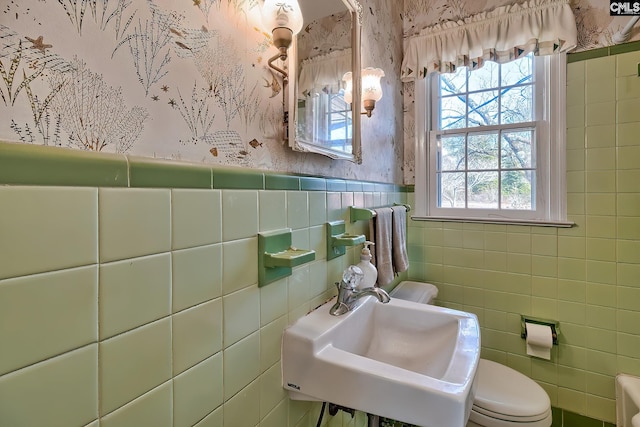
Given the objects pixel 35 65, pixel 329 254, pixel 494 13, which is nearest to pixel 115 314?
pixel 35 65

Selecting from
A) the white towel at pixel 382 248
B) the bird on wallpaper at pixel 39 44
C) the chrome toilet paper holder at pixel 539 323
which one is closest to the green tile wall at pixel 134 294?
the bird on wallpaper at pixel 39 44

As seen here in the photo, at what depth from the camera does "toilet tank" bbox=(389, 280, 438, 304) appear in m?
1.69

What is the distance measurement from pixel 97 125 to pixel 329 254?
778 mm

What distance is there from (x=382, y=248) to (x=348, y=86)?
71 centimetres

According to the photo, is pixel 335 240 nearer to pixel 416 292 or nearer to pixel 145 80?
pixel 145 80

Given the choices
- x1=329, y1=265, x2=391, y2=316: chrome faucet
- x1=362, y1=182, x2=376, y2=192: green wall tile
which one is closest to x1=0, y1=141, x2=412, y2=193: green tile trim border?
x1=329, y1=265, x2=391, y2=316: chrome faucet

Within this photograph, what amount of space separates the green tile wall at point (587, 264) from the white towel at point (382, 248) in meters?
0.79

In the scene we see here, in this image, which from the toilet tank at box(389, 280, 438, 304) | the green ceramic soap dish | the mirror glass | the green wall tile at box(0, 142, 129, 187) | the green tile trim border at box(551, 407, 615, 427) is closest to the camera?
the green wall tile at box(0, 142, 129, 187)

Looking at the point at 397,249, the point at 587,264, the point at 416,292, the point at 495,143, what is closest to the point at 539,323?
the point at 587,264

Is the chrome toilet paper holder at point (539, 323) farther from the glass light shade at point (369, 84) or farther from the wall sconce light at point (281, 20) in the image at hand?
the wall sconce light at point (281, 20)

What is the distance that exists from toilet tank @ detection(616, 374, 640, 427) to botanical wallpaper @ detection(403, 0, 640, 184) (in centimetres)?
145

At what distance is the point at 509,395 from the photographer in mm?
1357

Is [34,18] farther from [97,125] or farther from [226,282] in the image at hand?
[226,282]

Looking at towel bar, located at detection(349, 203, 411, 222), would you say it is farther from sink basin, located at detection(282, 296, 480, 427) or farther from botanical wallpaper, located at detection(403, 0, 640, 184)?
botanical wallpaper, located at detection(403, 0, 640, 184)
